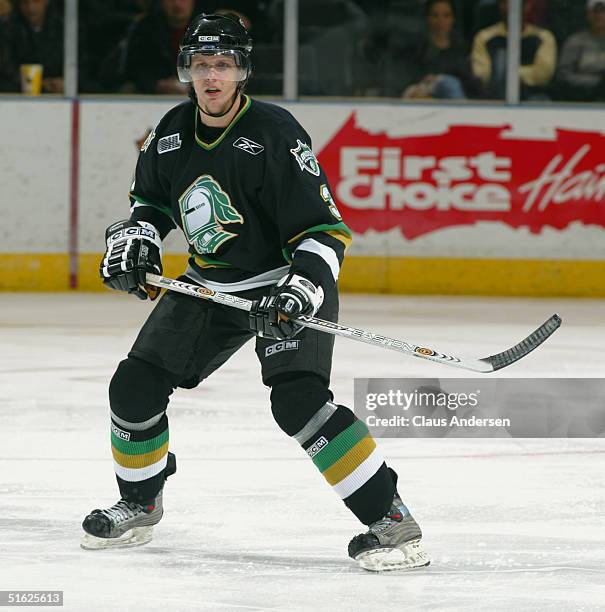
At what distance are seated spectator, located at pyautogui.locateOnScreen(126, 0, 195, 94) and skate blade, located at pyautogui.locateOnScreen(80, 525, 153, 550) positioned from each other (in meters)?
5.50

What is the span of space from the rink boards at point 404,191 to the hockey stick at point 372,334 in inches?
201

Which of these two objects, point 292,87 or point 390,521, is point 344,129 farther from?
point 390,521

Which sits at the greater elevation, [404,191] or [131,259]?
[131,259]

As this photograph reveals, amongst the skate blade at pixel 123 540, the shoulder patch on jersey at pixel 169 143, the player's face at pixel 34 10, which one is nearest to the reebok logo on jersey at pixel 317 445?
the skate blade at pixel 123 540

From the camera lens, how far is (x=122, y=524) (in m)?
3.06

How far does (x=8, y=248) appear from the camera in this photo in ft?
27.5

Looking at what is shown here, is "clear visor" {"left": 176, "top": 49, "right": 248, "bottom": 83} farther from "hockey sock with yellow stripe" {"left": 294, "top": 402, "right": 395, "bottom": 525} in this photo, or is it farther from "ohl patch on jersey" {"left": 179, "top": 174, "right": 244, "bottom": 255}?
"hockey sock with yellow stripe" {"left": 294, "top": 402, "right": 395, "bottom": 525}

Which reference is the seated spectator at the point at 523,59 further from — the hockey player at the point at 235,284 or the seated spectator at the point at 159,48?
the hockey player at the point at 235,284

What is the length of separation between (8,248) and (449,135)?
2.50 metres

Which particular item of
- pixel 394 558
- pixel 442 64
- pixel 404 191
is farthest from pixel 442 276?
pixel 394 558

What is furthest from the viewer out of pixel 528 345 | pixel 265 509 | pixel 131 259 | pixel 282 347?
pixel 265 509

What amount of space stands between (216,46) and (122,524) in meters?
0.98

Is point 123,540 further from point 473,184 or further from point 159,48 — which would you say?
point 159,48

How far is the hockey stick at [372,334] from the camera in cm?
300
